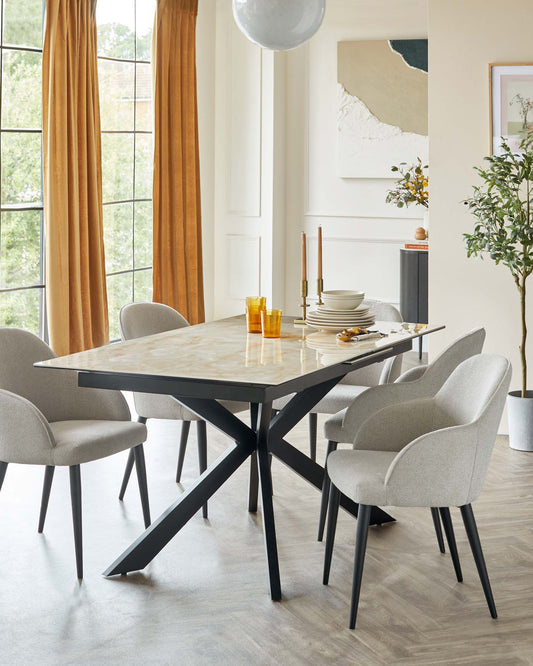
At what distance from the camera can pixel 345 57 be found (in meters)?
7.91

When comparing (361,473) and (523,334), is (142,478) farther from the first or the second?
(523,334)

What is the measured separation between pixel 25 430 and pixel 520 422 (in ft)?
9.15

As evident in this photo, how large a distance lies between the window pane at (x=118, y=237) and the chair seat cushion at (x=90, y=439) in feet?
11.8

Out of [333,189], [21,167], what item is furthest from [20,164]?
[333,189]

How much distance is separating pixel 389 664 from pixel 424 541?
104cm

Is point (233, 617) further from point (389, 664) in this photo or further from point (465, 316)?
point (465, 316)

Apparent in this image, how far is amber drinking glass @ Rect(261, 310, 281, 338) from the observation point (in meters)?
3.86

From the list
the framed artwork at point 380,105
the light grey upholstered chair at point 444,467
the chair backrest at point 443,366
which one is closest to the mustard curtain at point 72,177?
the framed artwork at point 380,105

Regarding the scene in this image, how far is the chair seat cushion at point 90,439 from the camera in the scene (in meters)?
3.32

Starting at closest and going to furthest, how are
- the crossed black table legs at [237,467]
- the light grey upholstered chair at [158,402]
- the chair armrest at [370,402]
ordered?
the crossed black table legs at [237,467], the chair armrest at [370,402], the light grey upholstered chair at [158,402]

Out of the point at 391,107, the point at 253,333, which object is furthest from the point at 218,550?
the point at 391,107

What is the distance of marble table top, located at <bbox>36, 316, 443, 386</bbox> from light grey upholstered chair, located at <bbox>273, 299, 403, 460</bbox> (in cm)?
23

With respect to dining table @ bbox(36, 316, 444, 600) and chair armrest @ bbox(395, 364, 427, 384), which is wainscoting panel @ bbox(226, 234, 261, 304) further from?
chair armrest @ bbox(395, 364, 427, 384)

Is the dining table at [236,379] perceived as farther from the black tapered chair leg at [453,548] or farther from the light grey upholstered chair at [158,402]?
the black tapered chair leg at [453,548]
